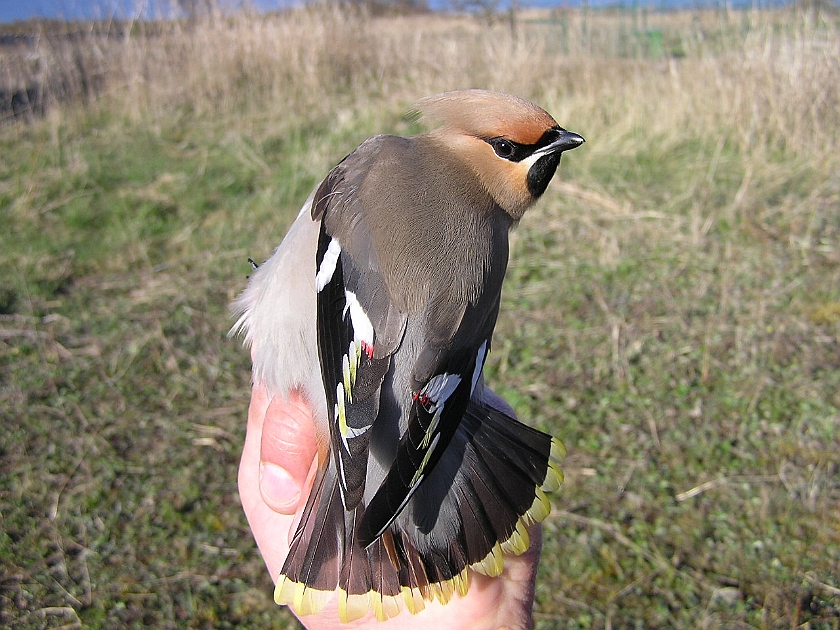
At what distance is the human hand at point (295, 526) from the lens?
166 cm

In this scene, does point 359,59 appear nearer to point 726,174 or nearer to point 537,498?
point 726,174

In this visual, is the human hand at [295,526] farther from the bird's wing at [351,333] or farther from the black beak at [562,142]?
the black beak at [562,142]

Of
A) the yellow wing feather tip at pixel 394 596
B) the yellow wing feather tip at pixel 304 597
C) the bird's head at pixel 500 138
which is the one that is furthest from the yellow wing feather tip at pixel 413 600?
the bird's head at pixel 500 138

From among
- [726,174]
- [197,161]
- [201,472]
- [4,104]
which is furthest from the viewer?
[4,104]

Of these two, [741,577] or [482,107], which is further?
[741,577]

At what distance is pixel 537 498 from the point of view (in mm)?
1839

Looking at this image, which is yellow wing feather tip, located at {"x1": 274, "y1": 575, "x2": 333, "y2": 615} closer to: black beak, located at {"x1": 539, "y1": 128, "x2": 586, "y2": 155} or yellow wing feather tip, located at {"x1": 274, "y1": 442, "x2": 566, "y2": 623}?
yellow wing feather tip, located at {"x1": 274, "y1": 442, "x2": 566, "y2": 623}

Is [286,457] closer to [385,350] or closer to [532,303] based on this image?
[385,350]

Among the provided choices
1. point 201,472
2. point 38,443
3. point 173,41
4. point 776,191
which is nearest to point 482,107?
point 201,472

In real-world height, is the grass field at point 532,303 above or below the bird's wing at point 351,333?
below

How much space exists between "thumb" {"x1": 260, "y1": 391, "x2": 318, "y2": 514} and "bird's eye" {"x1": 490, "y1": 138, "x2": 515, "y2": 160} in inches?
33.5

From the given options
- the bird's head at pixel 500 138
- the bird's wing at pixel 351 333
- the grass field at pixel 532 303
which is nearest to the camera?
the bird's wing at pixel 351 333

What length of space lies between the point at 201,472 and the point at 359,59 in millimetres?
7703

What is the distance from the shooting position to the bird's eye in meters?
1.99
